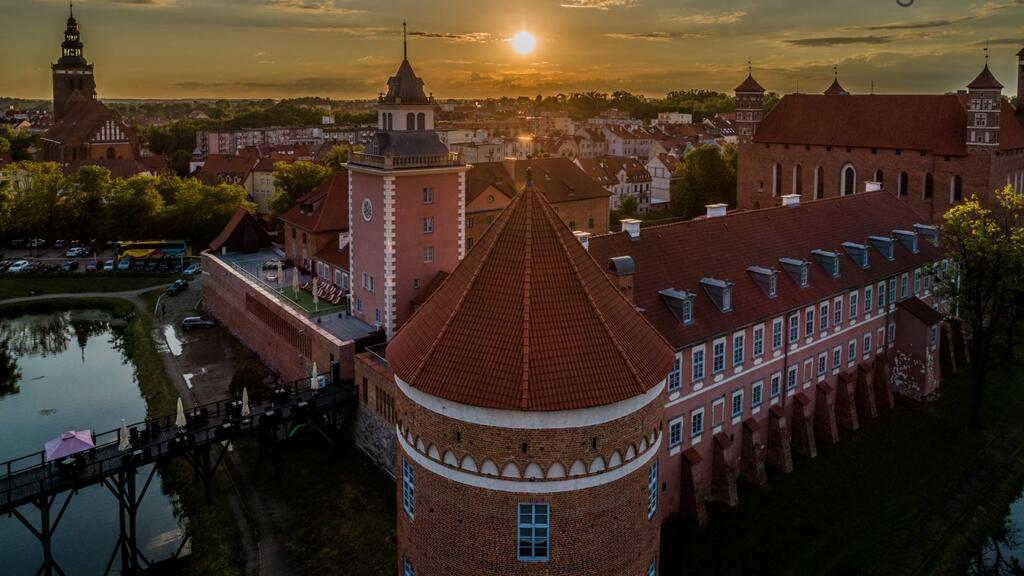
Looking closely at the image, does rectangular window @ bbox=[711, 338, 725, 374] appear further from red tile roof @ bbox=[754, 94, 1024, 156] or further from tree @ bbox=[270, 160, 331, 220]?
tree @ bbox=[270, 160, 331, 220]

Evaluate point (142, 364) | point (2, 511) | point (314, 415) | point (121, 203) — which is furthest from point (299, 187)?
point (2, 511)

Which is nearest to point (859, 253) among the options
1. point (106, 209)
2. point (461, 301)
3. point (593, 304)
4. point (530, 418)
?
point (593, 304)

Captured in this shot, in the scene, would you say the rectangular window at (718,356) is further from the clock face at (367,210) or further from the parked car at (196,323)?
the parked car at (196,323)

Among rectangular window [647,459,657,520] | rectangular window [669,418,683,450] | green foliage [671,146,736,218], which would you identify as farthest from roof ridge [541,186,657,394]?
green foliage [671,146,736,218]

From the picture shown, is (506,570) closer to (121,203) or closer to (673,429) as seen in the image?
(673,429)

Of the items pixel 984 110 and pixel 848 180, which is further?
pixel 848 180

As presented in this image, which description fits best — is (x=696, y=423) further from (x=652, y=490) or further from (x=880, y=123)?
(x=880, y=123)
